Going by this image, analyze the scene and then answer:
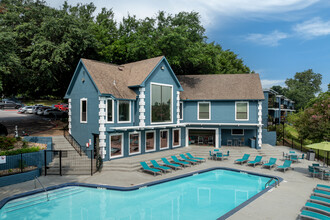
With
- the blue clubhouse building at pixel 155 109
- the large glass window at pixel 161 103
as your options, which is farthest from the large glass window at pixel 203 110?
the large glass window at pixel 161 103

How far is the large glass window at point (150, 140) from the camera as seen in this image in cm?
2266

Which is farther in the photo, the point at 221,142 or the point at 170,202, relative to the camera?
the point at 221,142

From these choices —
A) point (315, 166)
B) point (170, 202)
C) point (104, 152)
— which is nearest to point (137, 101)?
point (104, 152)

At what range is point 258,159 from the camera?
19.9 metres

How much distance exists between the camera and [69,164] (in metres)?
18.2

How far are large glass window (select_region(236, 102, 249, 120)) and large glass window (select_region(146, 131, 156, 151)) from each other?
36.1 feet

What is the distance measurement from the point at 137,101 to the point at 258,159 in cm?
1286

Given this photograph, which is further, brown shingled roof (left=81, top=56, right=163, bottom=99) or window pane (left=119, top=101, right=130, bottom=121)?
window pane (left=119, top=101, right=130, bottom=121)

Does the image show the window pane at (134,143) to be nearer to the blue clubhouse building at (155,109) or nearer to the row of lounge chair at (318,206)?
the blue clubhouse building at (155,109)

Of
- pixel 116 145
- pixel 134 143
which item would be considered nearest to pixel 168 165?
pixel 134 143

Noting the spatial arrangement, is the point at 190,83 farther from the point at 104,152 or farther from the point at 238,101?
the point at 104,152

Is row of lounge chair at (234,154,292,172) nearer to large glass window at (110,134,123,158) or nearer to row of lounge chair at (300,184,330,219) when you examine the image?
row of lounge chair at (300,184,330,219)

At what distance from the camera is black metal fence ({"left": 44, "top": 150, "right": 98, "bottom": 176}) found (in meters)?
16.5

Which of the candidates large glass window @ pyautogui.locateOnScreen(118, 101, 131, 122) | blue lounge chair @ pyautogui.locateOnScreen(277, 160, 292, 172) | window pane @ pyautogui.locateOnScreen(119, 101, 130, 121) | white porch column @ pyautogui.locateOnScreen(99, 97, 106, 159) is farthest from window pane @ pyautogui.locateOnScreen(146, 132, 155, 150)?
blue lounge chair @ pyautogui.locateOnScreen(277, 160, 292, 172)
